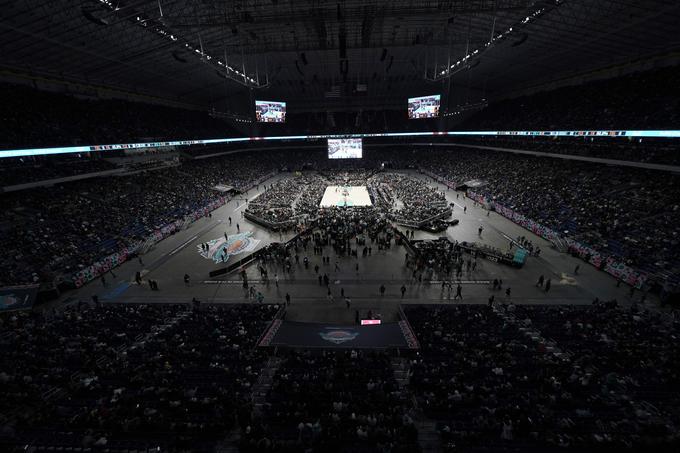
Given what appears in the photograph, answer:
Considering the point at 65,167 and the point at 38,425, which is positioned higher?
the point at 65,167

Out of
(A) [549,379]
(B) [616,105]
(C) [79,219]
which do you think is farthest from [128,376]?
(B) [616,105]

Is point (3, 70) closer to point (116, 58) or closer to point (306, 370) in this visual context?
point (116, 58)

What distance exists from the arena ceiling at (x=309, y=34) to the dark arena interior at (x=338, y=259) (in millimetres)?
342

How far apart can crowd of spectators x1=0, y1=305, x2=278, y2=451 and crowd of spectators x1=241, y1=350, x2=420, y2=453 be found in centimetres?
111

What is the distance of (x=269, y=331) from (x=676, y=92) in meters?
43.6

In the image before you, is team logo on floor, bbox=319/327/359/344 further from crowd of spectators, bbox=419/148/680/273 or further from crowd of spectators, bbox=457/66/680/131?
crowd of spectators, bbox=457/66/680/131

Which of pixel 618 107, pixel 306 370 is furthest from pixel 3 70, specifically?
pixel 618 107

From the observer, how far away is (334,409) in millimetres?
9164

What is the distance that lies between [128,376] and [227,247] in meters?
16.9

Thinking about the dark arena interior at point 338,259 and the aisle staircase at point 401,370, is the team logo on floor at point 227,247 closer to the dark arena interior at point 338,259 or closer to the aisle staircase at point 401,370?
the dark arena interior at point 338,259

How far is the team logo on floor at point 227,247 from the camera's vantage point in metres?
25.6

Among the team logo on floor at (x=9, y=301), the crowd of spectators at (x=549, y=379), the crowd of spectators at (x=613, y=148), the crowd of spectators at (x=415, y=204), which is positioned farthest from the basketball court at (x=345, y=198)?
the team logo on floor at (x=9, y=301)

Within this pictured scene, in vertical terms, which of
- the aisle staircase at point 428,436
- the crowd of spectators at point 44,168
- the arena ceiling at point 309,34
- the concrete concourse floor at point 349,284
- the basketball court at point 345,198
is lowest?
the concrete concourse floor at point 349,284

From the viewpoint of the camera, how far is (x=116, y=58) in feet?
102
